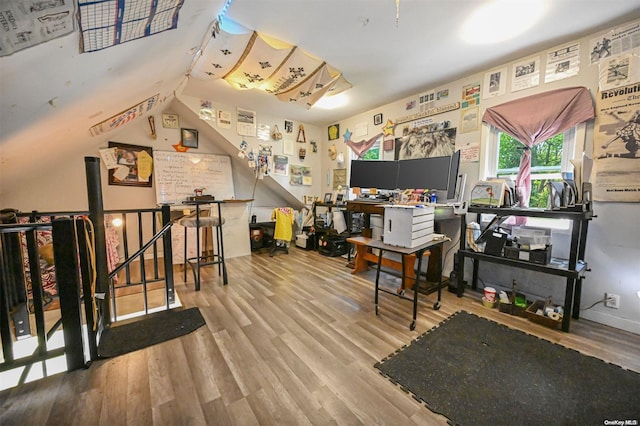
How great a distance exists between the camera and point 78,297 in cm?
138

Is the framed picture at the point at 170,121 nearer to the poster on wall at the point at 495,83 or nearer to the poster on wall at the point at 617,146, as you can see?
the poster on wall at the point at 495,83

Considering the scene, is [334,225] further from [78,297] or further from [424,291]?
[78,297]

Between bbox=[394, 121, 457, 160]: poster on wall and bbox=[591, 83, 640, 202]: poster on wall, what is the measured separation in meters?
1.15

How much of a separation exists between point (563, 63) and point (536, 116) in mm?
451

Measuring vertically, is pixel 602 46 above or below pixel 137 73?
above

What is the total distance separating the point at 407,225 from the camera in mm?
1979

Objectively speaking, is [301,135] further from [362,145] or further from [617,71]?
[617,71]

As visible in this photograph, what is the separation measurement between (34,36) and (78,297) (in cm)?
130

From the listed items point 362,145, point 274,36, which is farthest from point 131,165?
point 362,145

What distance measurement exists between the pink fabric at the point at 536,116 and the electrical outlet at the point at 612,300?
0.92 metres

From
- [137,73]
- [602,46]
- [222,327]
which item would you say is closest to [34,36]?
[137,73]

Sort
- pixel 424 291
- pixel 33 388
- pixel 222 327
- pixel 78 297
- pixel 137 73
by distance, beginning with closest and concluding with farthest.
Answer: pixel 33 388 < pixel 78 297 < pixel 137 73 < pixel 222 327 < pixel 424 291

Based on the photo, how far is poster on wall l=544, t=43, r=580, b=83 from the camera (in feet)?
6.74

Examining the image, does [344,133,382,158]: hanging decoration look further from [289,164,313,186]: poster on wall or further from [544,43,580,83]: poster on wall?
[544,43,580,83]: poster on wall
